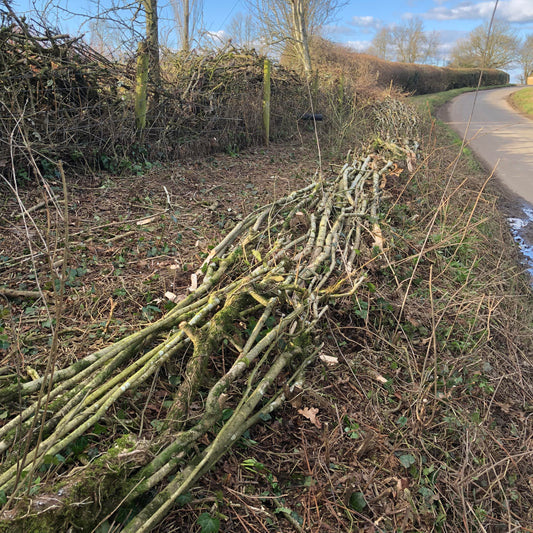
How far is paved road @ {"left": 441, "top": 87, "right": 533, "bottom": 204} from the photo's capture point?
8633 mm

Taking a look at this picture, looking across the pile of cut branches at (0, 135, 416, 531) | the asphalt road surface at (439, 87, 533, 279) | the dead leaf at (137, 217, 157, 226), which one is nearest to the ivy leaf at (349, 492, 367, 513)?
the pile of cut branches at (0, 135, 416, 531)

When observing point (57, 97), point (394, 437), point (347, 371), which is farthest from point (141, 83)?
point (394, 437)

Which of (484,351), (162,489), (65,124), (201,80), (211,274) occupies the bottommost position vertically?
(484,351)

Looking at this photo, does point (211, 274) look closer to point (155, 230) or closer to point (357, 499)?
point (155, 230)

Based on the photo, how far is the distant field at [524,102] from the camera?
18.5m

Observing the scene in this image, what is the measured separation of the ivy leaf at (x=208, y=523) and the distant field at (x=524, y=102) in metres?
20.8

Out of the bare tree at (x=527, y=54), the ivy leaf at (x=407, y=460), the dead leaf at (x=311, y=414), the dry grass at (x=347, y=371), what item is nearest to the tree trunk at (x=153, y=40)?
the dry grass at (x=347, y=371)

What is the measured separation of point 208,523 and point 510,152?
12352 mm

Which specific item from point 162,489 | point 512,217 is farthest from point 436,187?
point 162,489

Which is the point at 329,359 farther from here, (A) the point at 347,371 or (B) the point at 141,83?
(B) the point at 141,83

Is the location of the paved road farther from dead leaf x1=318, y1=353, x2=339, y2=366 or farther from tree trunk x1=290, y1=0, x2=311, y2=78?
tree trunk x1=290, y1=0, x2=311, y2=78

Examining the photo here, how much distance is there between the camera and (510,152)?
11.0 meters

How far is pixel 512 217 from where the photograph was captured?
7.03m

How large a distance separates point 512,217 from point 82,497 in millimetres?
7632
